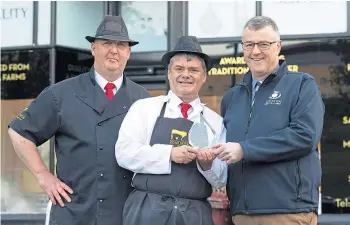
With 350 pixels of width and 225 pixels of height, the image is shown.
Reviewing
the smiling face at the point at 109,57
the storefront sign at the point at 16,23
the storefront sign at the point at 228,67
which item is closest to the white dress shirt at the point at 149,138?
the smiling face at the point at 109,57

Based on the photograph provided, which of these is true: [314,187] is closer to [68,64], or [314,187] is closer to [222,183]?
[222,183]

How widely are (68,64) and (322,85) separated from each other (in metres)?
2.78

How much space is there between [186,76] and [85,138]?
2.30 feet

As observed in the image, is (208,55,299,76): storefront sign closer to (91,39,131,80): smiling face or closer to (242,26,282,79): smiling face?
(91,39,131,80): smiling face

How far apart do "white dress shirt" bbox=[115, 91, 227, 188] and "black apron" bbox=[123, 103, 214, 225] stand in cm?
4

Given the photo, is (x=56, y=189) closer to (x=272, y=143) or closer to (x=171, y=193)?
(x=171, y=193)

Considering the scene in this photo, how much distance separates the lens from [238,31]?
7062 mm

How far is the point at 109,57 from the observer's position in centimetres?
407

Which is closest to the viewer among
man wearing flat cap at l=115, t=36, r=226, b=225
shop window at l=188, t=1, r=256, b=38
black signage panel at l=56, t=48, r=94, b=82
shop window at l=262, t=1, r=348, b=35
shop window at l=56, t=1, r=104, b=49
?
man wearing flat cap at l=115, t=36, r=226, b=225

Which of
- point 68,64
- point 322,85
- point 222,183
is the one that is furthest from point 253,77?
point 68,64

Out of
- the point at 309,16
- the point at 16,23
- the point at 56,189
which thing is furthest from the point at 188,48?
the point at 16,23

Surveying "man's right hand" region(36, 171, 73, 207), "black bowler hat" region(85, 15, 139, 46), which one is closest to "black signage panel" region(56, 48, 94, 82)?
"black bowler hat" region(85, 15, 139, 46)

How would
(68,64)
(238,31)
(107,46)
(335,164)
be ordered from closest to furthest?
(107,46) → (335,164) → (238,31) → (68,64)

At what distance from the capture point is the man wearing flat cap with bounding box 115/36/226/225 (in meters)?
3.54
